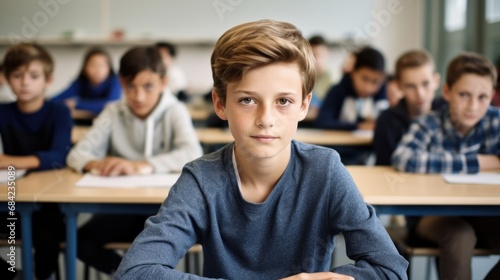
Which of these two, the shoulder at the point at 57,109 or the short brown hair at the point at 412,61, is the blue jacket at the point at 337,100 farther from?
the shoulder at the point at 57,109

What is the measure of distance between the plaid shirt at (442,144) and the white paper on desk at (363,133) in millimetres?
1087

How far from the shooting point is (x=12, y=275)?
209 cm

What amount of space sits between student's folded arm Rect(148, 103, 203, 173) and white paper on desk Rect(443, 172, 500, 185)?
1.11m

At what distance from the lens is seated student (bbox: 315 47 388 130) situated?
386cm

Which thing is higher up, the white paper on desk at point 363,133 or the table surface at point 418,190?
the white paper on desk at point 363,133

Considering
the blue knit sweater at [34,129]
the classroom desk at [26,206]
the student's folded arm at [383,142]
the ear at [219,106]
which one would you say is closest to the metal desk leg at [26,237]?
the classroom desk at [26,206]

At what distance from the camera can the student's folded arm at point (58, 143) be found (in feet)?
7.67

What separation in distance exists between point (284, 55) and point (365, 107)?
3.14m

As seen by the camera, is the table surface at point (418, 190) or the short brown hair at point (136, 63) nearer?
the table surface at point (418, 190)

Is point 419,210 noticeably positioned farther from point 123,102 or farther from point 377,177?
point 123,102

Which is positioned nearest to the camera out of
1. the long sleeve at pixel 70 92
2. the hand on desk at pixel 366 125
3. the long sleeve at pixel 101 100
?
the hand on desk at pixel 366 125

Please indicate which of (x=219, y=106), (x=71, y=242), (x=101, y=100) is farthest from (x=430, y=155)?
(x=101, y=100)

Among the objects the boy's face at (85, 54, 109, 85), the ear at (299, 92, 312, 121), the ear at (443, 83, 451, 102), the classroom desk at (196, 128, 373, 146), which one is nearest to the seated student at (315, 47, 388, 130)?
the classroom desk at (196, 128, 373, 146)

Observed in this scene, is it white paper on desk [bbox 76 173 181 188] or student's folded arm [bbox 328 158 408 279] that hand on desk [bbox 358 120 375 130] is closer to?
white paper on desk [bbox 76 173 181 188]
